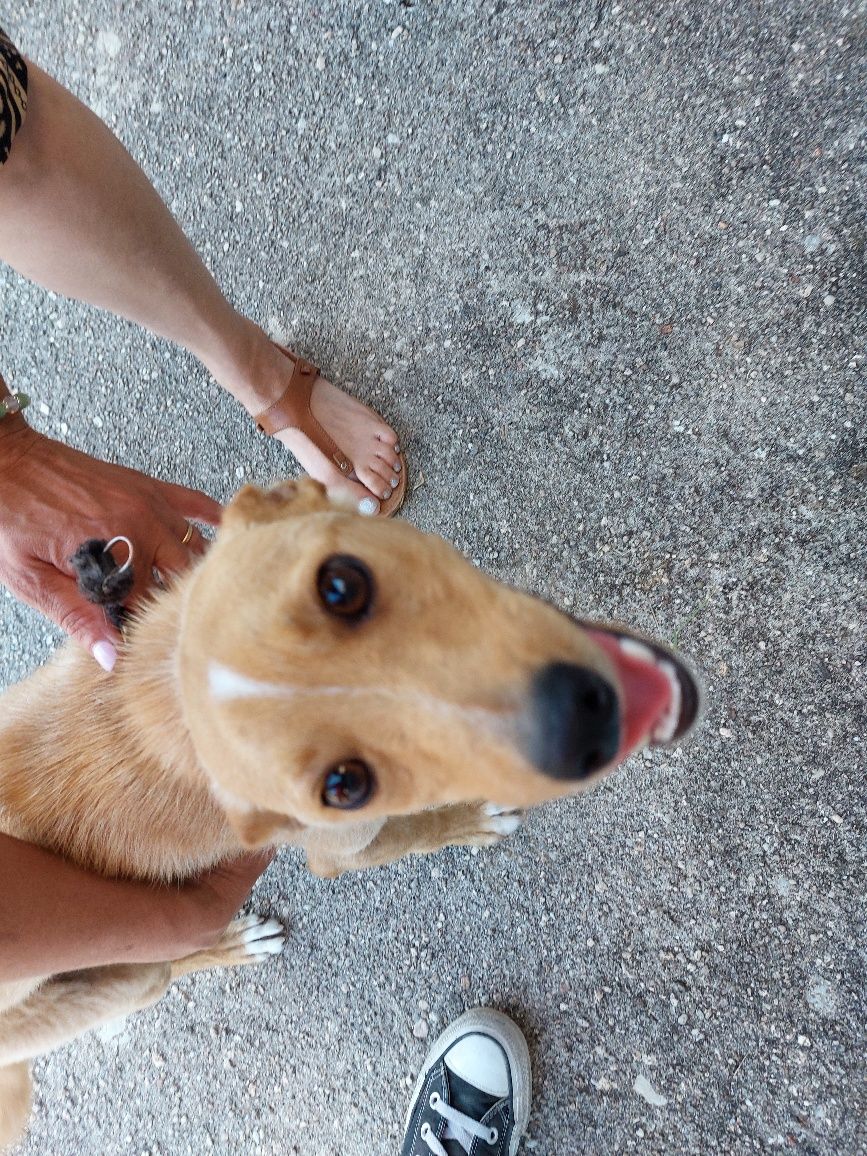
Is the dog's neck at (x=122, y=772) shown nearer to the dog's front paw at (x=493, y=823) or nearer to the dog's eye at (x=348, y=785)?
the dog's eye at (x=348, y=785)

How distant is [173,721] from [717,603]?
2.27 m

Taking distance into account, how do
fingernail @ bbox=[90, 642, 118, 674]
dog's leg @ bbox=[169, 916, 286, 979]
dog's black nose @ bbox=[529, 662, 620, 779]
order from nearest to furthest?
1. dog's black nose @ bbox=[529, 662, 620, 779]
2. fingernail @ bbox=[90, 642, 118, 674]
3. dog's leg @ bbox=[169, 916, 286, 979]

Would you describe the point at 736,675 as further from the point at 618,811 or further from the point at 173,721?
the point at 173,721

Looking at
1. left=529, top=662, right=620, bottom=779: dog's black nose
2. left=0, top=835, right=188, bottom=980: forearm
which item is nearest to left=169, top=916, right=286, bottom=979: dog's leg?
left=0, top=835, right=188, bottom=980: forearm

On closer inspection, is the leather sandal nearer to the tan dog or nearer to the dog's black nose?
the tan dog

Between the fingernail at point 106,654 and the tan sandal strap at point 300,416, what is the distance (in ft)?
5.39

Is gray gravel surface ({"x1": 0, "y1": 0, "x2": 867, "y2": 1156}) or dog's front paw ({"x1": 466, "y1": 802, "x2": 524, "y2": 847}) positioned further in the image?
dog's front paw ({"x1": 466, "y1": 802, "x2": 524, "y2": 847})

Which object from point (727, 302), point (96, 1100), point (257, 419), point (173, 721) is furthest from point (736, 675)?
point (96, 1100)

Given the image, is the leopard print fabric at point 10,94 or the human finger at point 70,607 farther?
the human finger at point 70,607

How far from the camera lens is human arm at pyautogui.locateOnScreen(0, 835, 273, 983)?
2088 millimetres

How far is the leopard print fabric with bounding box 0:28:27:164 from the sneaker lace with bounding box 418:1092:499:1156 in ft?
13.4

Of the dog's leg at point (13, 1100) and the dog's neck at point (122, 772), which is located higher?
the dog's neck at point (122, 772)

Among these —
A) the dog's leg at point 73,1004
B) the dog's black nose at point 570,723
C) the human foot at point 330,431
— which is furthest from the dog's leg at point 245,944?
the dog's black nose at point 570,723

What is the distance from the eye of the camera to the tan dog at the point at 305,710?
68.4 inches
